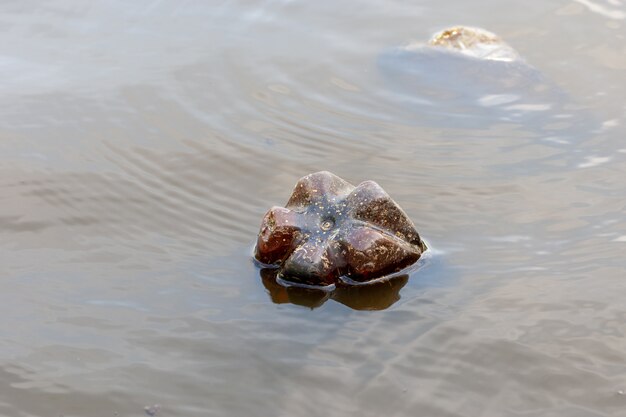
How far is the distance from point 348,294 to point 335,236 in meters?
0.25

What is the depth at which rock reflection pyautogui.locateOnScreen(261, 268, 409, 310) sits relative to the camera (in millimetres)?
3518

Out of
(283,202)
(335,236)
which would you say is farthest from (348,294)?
(283,202)

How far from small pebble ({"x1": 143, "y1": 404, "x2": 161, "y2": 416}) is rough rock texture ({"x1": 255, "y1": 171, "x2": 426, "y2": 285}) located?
848mm

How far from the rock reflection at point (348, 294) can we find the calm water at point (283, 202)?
13 millimetres

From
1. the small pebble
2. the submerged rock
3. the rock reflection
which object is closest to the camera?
the small pebble

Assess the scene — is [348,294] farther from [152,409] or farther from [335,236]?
[152,409]

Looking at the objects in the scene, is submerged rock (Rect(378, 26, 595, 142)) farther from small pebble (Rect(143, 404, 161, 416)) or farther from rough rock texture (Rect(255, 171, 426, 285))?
small pebble (Rect(143, 404, 161, 416))

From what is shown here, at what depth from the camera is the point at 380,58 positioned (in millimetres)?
5922

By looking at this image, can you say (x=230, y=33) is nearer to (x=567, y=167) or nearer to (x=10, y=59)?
(x=10, y=59)

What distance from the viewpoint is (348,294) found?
356 centimetres

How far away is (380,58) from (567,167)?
182cm

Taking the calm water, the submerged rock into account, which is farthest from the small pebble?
the submerged rock

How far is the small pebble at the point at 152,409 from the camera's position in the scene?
2.96 m

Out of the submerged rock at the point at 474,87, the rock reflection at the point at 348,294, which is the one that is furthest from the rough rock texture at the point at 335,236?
the submerged rock at the point at 474,87
